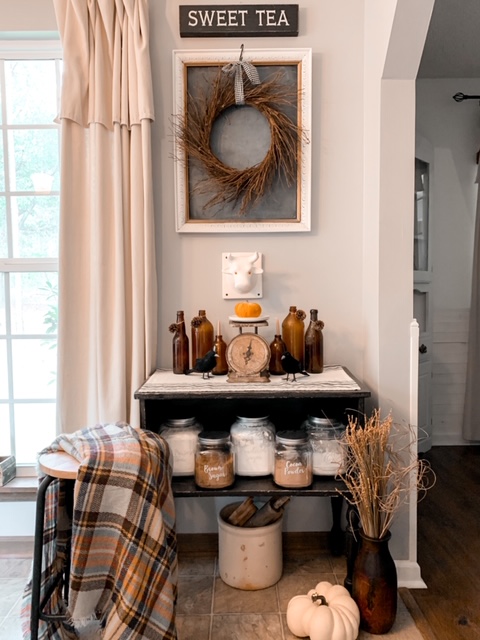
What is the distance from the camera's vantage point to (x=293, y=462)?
5.70 ft

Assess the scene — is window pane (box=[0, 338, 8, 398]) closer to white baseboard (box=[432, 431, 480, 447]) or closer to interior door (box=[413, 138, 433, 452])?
interior door (box=[413, 138, 433, 452])

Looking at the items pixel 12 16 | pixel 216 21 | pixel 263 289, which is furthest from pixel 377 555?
pixel 12 16

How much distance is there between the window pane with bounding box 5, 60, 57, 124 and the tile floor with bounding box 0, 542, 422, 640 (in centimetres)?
192

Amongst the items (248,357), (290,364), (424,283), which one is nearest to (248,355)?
(248,357)

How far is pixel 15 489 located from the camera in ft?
6.99

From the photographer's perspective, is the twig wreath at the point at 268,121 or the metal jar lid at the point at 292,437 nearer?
the metal jar lid at the point at 292,437

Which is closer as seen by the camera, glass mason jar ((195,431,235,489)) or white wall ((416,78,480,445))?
glass mason jar ((195,431,235,489))

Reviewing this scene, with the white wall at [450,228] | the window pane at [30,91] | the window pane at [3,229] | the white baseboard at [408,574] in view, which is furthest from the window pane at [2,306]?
the white wall at [450,228]

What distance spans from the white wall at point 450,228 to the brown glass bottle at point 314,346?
1.96m

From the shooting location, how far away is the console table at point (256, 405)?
171 centimetres

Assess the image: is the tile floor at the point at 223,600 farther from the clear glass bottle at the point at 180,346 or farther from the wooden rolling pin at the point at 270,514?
the clear glass bottle at the point at 180,346

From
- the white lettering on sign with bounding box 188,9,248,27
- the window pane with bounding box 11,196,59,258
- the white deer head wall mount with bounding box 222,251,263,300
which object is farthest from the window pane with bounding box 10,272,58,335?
the white lettering on sign with bounding box 188,9,248,27

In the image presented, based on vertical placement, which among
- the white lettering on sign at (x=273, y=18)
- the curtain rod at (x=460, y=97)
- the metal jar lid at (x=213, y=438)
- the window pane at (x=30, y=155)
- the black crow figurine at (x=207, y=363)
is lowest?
the metal jar lid at (x=213, y=438)

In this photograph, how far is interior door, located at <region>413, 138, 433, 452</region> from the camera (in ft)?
11.1
